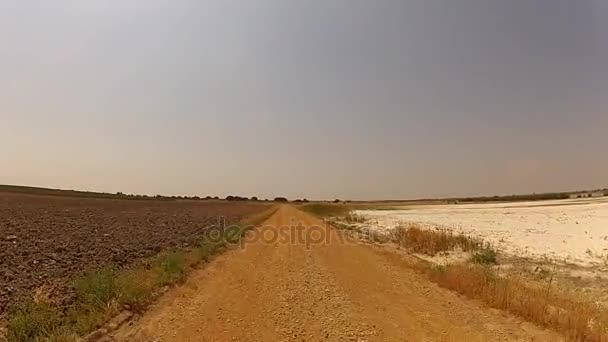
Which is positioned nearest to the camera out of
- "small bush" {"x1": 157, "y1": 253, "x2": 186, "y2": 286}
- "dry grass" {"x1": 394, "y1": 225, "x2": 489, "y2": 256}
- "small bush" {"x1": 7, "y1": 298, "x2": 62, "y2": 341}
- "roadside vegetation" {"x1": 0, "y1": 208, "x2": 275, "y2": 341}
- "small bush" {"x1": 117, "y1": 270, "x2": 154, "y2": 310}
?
"small bush" {"x1": 7, "y1": 298, "x2": 62, "y2": 341}

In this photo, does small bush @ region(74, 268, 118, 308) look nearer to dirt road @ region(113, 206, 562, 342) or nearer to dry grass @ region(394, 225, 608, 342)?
dirt road @ region(113, 206, 562, 342)

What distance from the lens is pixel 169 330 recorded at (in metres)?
8.57

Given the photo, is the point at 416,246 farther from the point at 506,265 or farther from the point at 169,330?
the point at 169,330

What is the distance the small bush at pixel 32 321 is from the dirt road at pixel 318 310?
1.26 m

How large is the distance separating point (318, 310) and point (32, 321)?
564cm

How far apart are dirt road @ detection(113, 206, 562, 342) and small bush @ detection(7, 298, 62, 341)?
1.26 meters

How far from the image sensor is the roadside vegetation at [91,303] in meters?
7.91

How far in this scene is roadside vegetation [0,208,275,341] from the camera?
7.91 meters

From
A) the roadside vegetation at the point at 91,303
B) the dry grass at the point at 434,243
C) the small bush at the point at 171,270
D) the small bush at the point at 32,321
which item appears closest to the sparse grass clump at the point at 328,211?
the dry grass at the point at 434,243

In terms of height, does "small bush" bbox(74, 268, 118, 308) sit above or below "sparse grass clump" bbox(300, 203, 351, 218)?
below

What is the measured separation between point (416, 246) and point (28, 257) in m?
17.9

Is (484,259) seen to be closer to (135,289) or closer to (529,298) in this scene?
(529,298)

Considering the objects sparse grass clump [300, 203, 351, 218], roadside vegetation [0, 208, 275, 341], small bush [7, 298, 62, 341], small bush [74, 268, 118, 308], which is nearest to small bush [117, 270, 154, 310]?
roadside vegetation [0, 208, 275, 341]

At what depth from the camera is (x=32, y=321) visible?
26.4 ft
